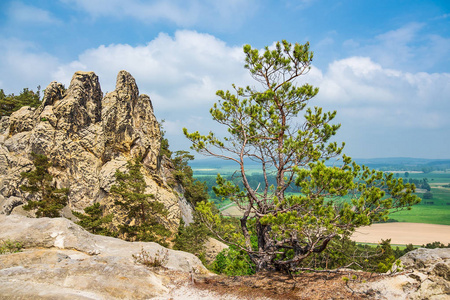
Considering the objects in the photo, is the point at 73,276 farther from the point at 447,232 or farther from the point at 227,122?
the point at 447,232

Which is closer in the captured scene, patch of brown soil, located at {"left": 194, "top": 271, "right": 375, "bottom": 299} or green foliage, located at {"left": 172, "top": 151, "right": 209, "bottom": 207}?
patch of brown soil, located at {"left": 194, "top": 271, "right": 375, "bottom": 299}

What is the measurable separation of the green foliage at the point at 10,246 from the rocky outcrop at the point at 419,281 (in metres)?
15.3

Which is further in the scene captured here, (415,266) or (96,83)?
(96,83)

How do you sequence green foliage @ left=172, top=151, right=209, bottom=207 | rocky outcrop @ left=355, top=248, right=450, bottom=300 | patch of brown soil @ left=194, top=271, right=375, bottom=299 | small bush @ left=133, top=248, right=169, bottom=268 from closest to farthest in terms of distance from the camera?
rocky outcrop @ left=355, top=248, right=450, bottom=300 → patch of brown soil @ left=194, top=271, right=375, bottom=299 → small bush @ left=133, top=248, right=169, bottom=268 → green foliage @ left=172, top=151, right=209, bottom=207

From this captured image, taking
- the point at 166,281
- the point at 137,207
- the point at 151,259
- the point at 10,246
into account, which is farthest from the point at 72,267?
the point at 137,207

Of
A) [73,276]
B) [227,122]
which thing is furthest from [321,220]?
[73,276]

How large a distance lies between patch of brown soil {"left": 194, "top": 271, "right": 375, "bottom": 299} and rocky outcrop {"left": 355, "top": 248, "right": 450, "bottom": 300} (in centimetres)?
56

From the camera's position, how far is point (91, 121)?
36531mm

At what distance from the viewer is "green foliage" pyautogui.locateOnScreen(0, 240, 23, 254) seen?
40.7 ft

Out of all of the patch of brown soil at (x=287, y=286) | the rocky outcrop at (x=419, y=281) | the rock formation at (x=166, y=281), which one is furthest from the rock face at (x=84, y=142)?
the rocky outcrop at (x=419, y=281)

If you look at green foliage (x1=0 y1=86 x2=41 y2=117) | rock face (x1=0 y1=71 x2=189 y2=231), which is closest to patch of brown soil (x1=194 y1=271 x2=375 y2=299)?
rock face (x1=0 y1=71 x2=189 y2=231)

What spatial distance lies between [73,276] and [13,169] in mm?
30958

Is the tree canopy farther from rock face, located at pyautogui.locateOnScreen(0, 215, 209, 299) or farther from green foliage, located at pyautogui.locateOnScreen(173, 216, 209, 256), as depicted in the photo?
green foliage, located at pyautogui.locateOnScreen(173, 216, 209, 256)

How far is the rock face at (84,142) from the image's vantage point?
107 feet
